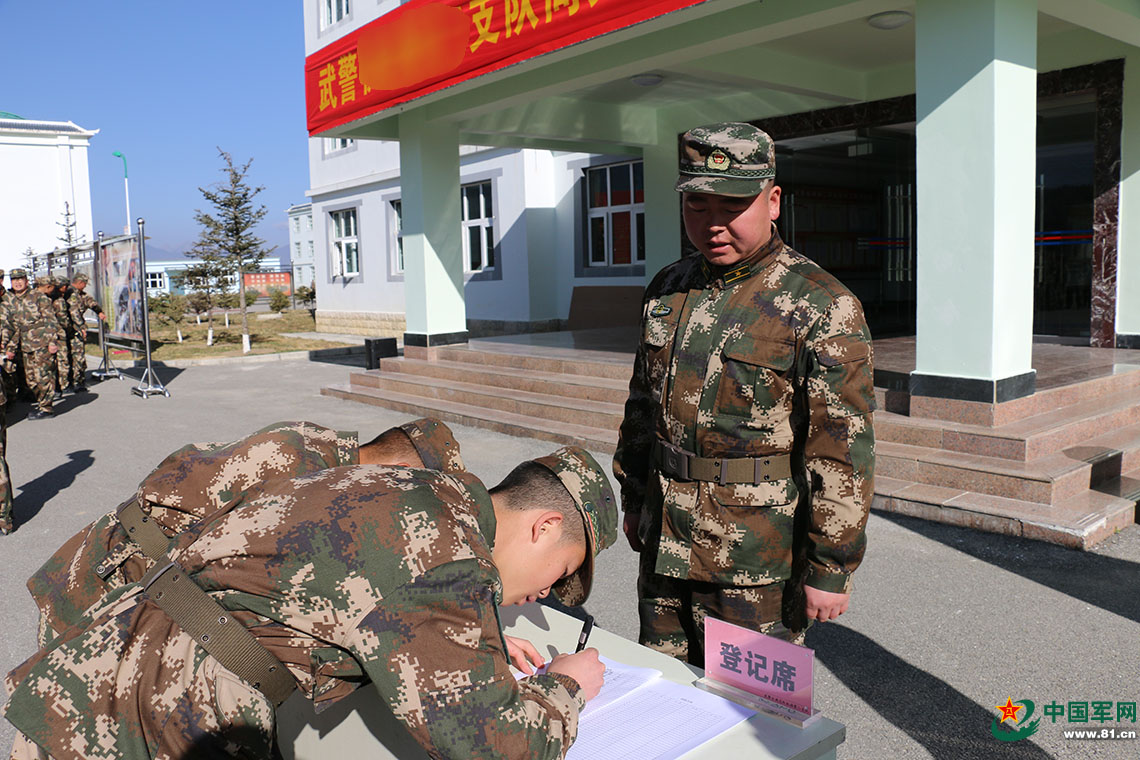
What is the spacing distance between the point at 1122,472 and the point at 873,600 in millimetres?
2511

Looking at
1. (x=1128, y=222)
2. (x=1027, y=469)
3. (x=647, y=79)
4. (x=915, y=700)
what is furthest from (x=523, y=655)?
(x=1128, y=222)

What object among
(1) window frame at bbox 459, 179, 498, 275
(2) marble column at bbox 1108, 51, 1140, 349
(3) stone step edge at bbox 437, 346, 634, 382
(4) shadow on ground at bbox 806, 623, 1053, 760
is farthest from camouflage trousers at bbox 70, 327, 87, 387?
(2) marble column at bbox 1108, 51, 1140, 349

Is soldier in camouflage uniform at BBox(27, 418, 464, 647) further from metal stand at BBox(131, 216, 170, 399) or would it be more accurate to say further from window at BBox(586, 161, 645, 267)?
window at BBox(586, 161, 645, 267)

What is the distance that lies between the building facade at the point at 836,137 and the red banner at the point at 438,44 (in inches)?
0.9

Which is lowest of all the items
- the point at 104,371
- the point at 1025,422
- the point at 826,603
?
the point at 104,371

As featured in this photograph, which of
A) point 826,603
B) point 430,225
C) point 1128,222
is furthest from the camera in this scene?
point 430,225

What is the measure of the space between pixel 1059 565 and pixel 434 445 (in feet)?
11.0

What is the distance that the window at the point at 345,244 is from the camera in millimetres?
20797

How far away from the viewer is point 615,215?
1502cm

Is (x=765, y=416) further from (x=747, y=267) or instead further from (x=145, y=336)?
(x=145, y=336)

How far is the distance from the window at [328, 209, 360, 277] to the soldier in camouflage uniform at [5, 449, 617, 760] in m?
19.8

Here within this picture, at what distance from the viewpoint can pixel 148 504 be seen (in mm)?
2002

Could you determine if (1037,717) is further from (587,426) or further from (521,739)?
(587,426)

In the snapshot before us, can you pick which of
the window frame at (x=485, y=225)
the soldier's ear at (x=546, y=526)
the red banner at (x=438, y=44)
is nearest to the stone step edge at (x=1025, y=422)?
the red banner at (x=438, y=44)
